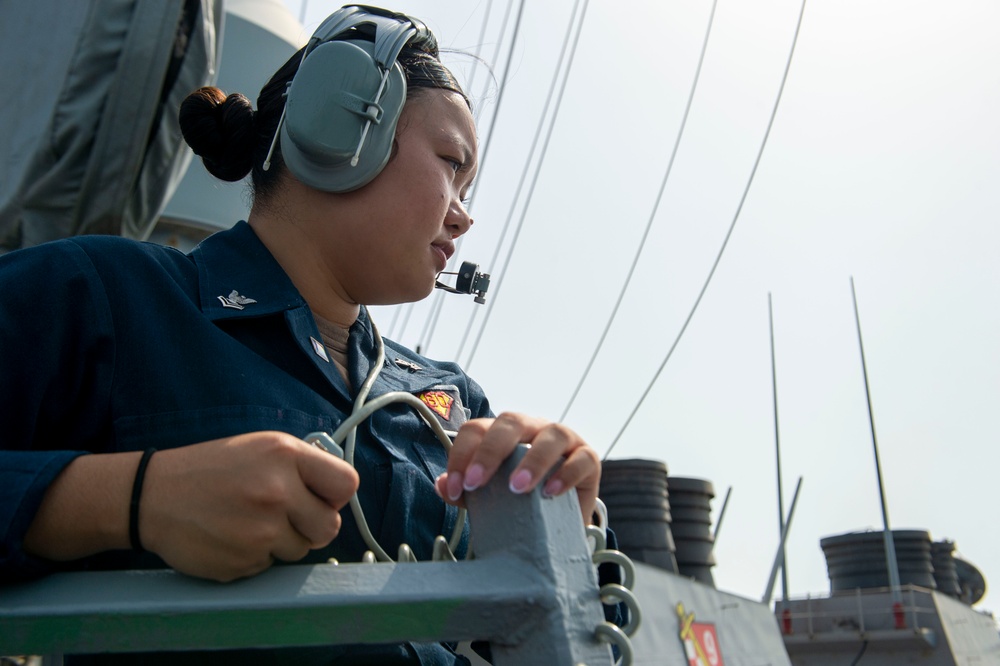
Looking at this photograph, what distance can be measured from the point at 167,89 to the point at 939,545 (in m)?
10.3

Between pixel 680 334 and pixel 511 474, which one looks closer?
pixel 511 474

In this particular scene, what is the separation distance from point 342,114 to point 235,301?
296 millimetres

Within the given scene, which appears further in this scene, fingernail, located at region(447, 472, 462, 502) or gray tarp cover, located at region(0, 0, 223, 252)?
gray tarp cover, located at region(0, 0, 223, 252)

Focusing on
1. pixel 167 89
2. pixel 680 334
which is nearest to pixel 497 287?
pixel 680 334

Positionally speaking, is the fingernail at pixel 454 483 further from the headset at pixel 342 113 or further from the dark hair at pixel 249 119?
the dark hair at pixel 249 119

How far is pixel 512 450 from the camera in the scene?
0.68 meters

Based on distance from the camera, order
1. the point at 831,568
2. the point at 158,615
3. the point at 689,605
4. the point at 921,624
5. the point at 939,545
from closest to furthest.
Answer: the point at 158,615 < the point at 689,605 < the point at 921,624 < the point at 831,568 < the point at 939,545

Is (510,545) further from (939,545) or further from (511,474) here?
(939,545)

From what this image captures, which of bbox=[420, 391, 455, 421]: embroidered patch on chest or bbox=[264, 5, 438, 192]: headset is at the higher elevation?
bbox=[264, 5, 438, 192]: headset

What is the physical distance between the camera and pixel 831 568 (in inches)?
358

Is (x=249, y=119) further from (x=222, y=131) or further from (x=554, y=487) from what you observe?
(x=554, y=487)

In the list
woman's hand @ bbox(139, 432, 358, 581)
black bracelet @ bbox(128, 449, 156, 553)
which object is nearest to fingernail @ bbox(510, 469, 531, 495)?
woman's hand @ bbox(139, 432, 358, 581)

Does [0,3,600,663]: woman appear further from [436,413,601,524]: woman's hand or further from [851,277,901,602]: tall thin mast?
[851,277,901,602]: tall thin mast

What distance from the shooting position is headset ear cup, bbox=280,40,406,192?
3.97 ft
